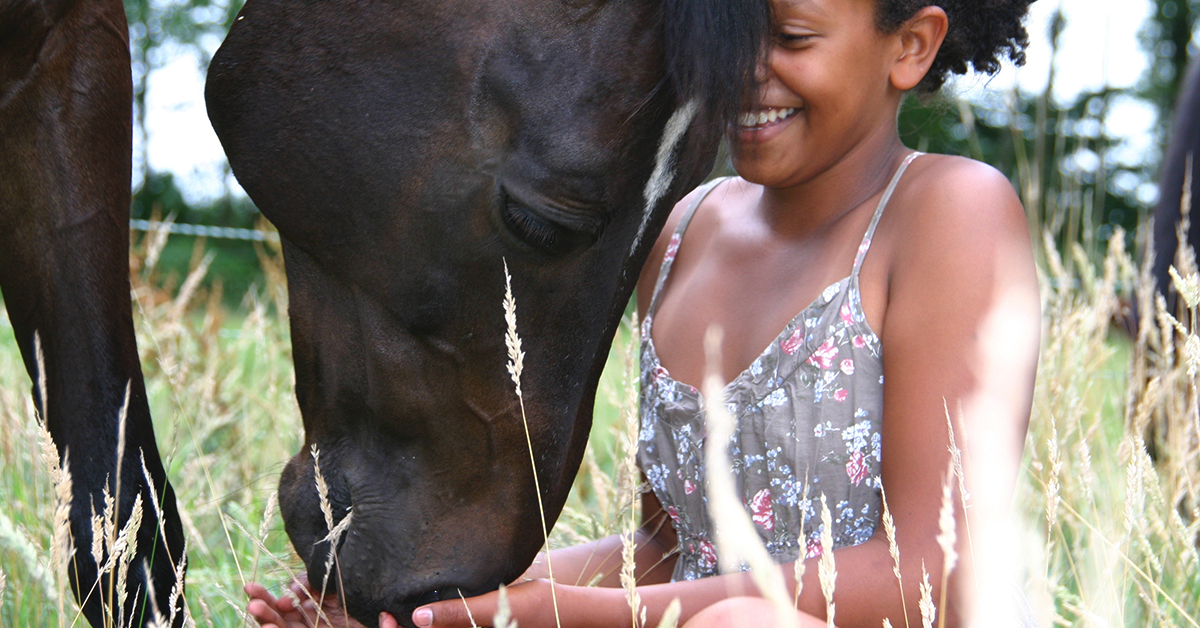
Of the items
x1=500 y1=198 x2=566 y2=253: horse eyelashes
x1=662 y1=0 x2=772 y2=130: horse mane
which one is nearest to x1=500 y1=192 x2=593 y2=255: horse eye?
x1=500 y1=198 x2=566 y2=253: horse eyelashes

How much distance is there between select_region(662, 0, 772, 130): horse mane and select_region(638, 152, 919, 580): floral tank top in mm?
421

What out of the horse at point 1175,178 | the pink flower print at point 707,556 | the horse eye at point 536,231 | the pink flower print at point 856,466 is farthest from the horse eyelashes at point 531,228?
the horse at point 1175,178

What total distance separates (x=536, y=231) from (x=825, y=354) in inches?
20.7

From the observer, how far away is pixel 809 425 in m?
1.56

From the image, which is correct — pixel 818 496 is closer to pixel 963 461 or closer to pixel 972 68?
pixel 963 461

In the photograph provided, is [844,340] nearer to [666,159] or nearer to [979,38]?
[666,159]

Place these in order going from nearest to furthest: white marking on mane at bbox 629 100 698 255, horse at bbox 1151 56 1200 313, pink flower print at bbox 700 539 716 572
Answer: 1. white marking on mane at bbox 629 100 698 255
2. pink flower print at bbox 700 539 716 572
3. horse at bbox 1151 56 1200 313

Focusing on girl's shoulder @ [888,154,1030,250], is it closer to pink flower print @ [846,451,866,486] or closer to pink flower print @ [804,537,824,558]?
pink flower print @ [846,451,866,486]

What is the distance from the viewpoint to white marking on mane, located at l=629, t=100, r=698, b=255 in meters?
1.29

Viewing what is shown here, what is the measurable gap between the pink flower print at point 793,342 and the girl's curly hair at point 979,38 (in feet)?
1.88

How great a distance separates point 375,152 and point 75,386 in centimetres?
56

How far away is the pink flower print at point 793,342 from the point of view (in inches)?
61.9

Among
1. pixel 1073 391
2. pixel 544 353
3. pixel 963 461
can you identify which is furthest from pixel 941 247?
pixel 1073 391

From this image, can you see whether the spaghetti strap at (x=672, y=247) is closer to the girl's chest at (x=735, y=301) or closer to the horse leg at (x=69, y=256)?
the girl's chest at (x=735, y=301)
